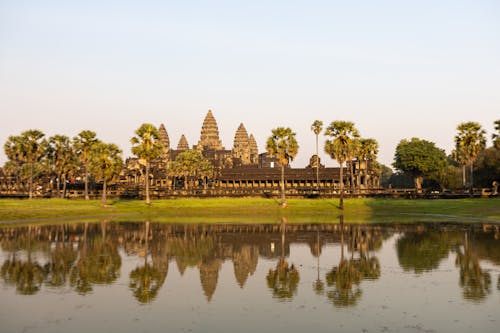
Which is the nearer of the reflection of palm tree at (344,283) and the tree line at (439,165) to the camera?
the reflection of palm tree at (344,283)

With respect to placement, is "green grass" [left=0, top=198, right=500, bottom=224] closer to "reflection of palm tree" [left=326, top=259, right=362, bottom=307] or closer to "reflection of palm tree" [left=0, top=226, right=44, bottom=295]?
"reflection of palm tree" [left=326, top=259, right=362, bottom=307]

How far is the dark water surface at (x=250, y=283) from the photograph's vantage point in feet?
57.6

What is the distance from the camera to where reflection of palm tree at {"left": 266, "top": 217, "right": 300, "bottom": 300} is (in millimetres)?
22219

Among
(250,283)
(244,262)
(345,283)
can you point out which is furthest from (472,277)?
(244,262)

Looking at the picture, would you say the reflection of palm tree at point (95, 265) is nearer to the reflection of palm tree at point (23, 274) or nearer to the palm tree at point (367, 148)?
the reflection of palm tree at point (23, 274)

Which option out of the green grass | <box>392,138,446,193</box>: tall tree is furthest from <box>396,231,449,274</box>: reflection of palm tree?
<box>392,138,446,193</box>: tall tree

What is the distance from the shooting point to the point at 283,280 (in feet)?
83.0

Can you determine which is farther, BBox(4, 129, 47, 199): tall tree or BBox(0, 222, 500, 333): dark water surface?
BBox(4, 129, 47, 199): tall tree

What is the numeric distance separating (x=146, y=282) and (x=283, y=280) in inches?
255

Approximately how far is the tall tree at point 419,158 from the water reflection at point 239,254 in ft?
225

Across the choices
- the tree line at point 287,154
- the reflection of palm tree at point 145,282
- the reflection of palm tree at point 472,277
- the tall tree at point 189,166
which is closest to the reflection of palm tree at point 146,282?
the reflection of palm tree at point 145,282

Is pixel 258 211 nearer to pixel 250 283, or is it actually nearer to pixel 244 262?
pixel 244 262

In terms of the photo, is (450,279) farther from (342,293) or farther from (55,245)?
(55,245)

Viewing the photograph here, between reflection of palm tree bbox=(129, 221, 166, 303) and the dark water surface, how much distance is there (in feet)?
0.16
